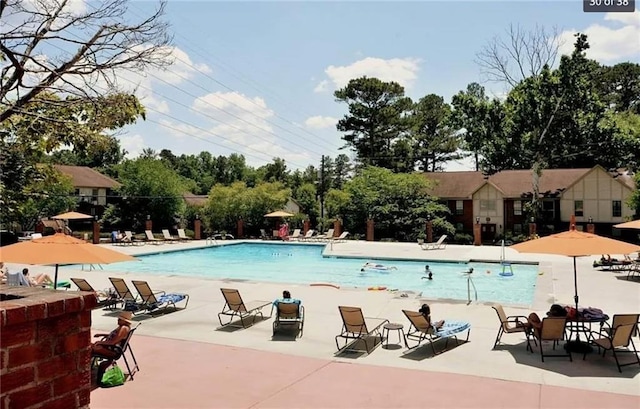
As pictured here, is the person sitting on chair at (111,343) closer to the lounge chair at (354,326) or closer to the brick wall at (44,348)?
the lounge chair at (354,326)

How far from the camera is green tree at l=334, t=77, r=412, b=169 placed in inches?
2135

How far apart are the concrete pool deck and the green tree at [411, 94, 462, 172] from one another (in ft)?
146

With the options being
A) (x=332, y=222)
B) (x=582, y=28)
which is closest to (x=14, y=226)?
(x=332, y=222)

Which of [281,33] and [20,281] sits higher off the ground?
[281,33]

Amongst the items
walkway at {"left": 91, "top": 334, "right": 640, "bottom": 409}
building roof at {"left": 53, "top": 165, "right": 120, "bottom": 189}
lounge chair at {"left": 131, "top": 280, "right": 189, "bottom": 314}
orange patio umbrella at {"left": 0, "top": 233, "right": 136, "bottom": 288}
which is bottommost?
walkway at {"left": 91, "top": 334, "right": 640, "bottom": 409}

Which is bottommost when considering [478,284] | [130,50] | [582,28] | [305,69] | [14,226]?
[478,284]

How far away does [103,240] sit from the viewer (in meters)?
34.9

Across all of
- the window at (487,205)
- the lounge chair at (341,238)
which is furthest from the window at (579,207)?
the lounge chair at (341,238)

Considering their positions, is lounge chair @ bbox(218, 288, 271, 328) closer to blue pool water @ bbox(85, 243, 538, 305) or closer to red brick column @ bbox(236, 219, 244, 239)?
blue pool water @ bbox(85, 243, 538, 305)

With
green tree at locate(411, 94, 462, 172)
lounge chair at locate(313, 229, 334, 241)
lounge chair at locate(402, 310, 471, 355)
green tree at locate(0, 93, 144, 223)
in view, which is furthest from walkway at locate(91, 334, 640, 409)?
green tree at locate(411, 94, 462, 172)

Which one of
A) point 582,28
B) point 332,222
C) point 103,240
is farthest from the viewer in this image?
point 332,222

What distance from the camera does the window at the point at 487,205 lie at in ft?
131

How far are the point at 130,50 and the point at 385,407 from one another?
244 inches

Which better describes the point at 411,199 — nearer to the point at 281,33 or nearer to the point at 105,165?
the point at 281,33
